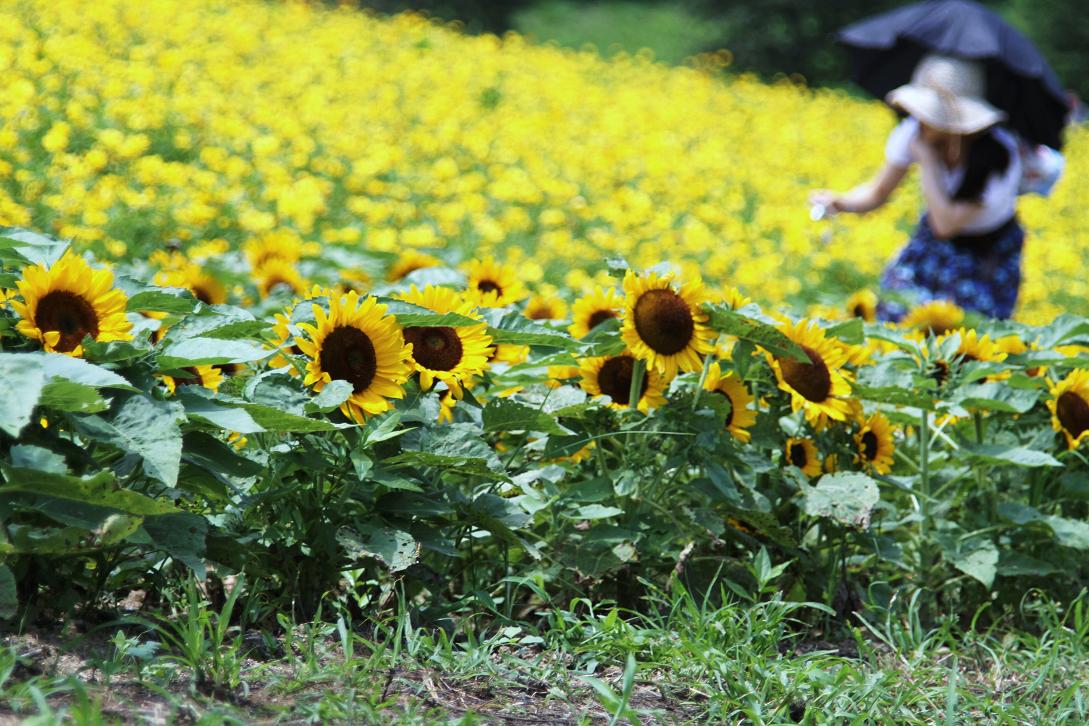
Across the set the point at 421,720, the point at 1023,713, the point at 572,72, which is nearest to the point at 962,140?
the point at 1023,713

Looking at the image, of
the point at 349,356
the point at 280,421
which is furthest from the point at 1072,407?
the point at 280,421

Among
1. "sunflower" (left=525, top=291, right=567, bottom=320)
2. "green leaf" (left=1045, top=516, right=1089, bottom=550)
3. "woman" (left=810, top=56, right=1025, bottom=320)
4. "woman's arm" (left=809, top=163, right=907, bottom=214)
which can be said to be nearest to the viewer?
"green leaf" (left=1045, top=516, right=1089, bottom=550)

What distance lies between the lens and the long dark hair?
201 inches

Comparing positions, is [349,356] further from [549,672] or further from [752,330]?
[752,330]

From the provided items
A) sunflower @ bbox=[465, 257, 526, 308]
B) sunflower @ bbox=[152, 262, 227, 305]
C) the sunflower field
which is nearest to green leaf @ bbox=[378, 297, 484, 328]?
the sunflower field

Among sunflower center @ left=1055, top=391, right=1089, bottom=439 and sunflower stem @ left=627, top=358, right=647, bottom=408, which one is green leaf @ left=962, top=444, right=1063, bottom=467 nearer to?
sunflower center @ left=1055, top=391, right=1089, bottom=439

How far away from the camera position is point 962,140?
5.13 meters

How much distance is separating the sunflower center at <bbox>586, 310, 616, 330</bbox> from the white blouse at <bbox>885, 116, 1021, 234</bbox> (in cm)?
290

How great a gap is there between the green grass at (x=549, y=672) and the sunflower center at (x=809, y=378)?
40cm

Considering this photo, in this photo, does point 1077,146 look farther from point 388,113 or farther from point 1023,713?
point 1023,713

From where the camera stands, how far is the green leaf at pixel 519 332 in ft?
7.59

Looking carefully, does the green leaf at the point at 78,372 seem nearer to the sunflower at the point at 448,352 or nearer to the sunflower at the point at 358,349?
the sunflower at the point at 358,349

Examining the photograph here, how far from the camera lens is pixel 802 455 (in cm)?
263

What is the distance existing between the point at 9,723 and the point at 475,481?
0.99 metres
